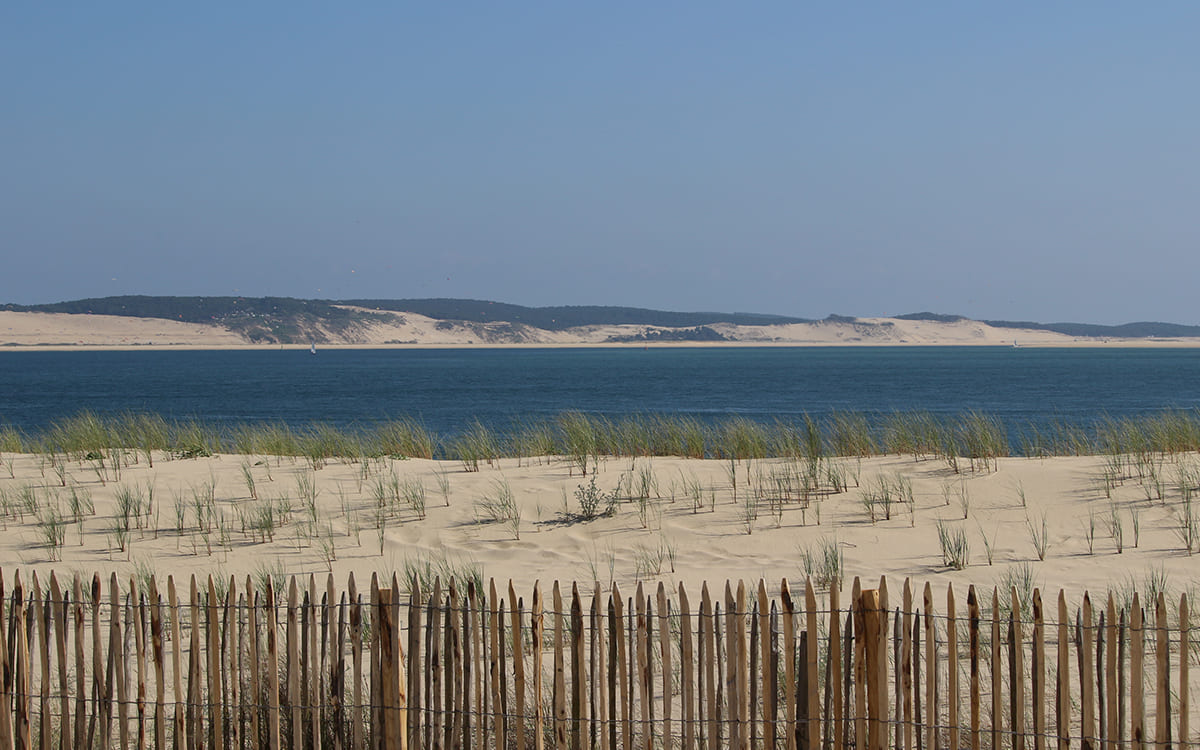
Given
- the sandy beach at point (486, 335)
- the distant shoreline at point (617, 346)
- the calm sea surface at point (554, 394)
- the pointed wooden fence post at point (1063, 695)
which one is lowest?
the calm sea surface at point (554, 394)

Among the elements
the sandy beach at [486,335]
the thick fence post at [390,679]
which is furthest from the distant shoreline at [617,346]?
the thick fence post at [390,679]

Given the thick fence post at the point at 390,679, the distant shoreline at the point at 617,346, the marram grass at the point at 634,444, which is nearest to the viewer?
the thick fence post at the point at 390,679

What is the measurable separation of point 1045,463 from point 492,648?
351 inches

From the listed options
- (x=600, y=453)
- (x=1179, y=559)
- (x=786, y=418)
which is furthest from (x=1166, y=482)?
(x=786, y=418)

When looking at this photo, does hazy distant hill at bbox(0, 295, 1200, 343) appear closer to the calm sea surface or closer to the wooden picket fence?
the calm sea surface

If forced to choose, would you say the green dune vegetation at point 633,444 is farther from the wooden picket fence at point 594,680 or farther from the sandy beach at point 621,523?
the wooden picket fence at point 594,680

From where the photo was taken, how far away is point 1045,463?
36.1 ft

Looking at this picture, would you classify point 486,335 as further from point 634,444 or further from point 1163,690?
point 1163,690

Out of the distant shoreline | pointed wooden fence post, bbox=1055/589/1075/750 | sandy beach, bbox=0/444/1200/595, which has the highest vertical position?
the distant shoreline

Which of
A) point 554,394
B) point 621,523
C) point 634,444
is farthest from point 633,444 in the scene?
point 554,394

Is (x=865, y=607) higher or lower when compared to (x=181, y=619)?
higher

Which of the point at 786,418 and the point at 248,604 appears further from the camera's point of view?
the point at 786,418

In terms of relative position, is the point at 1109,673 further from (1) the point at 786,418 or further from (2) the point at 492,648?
(1) the point at 786,418

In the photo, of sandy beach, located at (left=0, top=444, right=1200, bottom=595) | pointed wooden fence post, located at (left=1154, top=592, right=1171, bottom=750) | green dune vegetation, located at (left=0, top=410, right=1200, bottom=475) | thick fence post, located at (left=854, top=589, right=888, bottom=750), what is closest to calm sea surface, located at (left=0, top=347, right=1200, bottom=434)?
green dune vegetation, located at (left=0, top=410, right=1200, bottom=475)
